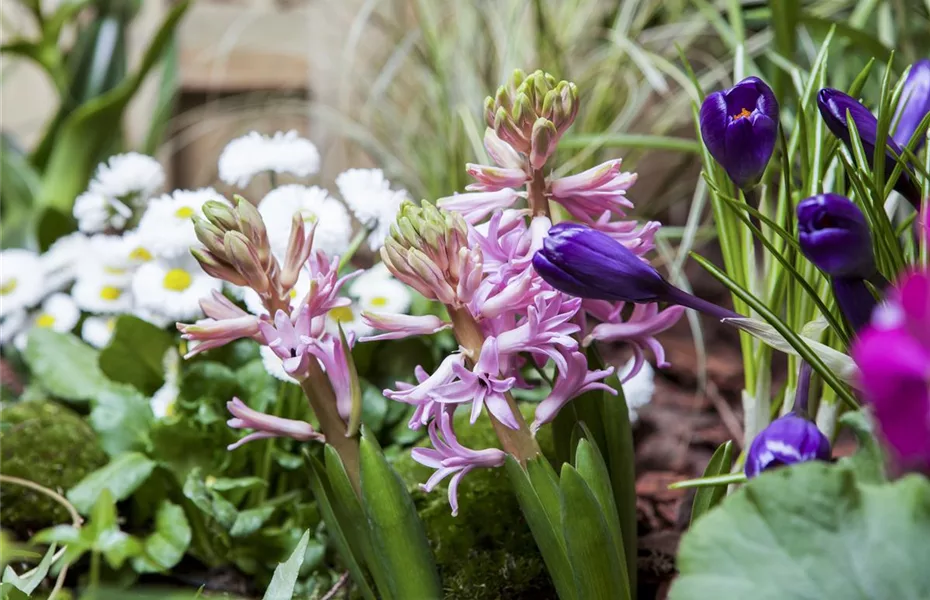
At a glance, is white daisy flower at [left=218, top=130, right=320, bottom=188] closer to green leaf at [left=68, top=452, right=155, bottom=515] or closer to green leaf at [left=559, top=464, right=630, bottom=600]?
green leaf at [left=68, top=452, right=155, bottom=515]

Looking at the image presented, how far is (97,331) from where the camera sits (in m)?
1.01

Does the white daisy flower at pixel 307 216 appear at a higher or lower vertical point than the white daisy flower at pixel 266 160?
lower

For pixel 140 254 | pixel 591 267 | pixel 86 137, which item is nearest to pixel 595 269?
pixel 591 267

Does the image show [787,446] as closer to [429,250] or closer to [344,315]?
[429,250]

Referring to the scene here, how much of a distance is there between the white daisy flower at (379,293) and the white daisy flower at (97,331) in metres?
0.33

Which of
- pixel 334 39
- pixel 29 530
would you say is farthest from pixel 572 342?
pixel 334 39

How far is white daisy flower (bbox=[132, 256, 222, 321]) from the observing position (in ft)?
2.74

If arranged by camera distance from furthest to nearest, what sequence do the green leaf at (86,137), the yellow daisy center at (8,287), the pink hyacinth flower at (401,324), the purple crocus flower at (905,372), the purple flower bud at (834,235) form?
1. the green leaf at (86,137)
2. the yellow daisy center at (8,287)
3. the pink hyacinth flower at (401,324)
4. the purple flower bud at (834,235)
5. the purple crocus flower at (905,372)

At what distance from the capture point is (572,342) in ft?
1.49

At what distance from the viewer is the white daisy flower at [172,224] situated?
32.4 inches

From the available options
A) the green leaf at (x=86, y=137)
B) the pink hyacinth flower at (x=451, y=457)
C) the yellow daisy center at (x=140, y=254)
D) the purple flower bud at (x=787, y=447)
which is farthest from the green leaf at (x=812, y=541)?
the green leaf at (x=86, y=137)

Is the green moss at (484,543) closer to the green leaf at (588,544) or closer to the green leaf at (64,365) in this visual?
the green leaf at (588,544)

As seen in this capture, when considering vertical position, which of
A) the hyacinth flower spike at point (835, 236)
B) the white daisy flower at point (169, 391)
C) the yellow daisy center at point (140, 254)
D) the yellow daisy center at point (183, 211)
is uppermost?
the hyacinth flower spike at point (835, 236)

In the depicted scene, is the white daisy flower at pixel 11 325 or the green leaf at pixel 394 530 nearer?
the green leaf at pixel 394 530
